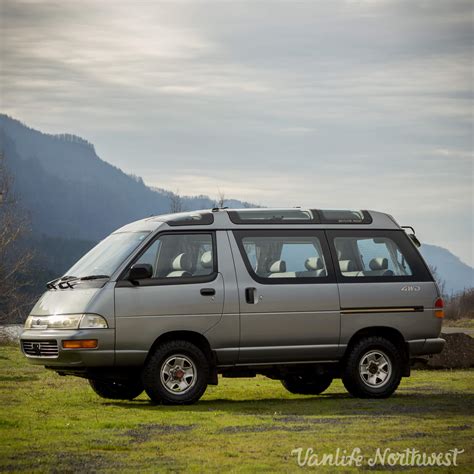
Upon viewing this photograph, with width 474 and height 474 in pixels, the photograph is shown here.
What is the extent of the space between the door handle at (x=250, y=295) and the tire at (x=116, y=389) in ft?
6.68

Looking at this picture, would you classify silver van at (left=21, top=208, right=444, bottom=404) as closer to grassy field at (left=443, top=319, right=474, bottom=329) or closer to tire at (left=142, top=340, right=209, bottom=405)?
tire at (left=142, top=340, right=209, bottom=405)

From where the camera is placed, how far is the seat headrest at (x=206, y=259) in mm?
14734

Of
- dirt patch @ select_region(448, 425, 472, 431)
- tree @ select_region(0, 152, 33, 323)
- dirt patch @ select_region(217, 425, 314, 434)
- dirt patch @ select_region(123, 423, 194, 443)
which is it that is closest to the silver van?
dirt patch @ select_region(123, 423, 194, 443)

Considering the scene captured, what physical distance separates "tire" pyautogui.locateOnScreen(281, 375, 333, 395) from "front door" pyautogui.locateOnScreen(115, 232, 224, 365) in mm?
2786

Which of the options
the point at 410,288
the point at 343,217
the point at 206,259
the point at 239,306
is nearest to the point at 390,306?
the point at 410,288

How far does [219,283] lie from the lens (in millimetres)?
14633

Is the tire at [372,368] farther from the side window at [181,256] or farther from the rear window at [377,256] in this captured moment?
the side window at [181,256]

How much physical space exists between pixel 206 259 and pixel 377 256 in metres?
→ 2.60

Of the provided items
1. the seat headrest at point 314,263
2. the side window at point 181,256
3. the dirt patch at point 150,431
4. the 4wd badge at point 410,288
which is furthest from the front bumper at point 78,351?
the 4wd badge at point 410,288

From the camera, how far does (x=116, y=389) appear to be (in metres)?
15.6

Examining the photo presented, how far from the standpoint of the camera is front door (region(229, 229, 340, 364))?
14797 mm

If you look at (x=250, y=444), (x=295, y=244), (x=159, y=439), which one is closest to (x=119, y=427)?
(x=159, y=439)

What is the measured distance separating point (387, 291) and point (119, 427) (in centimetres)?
507

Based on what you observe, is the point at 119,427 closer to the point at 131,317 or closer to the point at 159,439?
the point at 159,439
